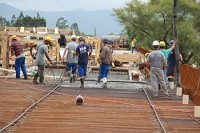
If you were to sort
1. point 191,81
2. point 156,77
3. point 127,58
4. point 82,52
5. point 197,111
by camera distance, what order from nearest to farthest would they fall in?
point 197,111
point 156,77
point 191,81
point 82,52
point 127,58

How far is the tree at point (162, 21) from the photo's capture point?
137 ft

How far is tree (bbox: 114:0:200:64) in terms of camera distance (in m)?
41.8

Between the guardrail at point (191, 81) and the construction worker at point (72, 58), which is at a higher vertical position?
the construction worker at point (72, 58)

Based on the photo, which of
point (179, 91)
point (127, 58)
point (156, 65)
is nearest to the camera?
point (156, 65)

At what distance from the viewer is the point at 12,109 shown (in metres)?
10.1

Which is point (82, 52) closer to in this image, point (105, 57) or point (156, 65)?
point (105, 57)

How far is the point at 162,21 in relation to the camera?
43.0m

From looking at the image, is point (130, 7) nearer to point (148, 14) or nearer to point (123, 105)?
point (148, 14)

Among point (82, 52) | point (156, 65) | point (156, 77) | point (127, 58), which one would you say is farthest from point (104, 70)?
point (127, 58)

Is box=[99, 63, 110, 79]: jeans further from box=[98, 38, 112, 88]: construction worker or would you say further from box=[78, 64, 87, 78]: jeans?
box=[78, 64, 87, 78]: jeans

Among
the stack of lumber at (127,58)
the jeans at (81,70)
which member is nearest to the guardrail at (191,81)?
the jeans at (81,70)

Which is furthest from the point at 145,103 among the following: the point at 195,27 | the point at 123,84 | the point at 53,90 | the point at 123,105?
the point at 195,27

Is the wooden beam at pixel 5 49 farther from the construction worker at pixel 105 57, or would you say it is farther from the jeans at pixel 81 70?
the construction worker at pixel 105 57

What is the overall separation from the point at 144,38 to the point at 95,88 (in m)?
30.8
